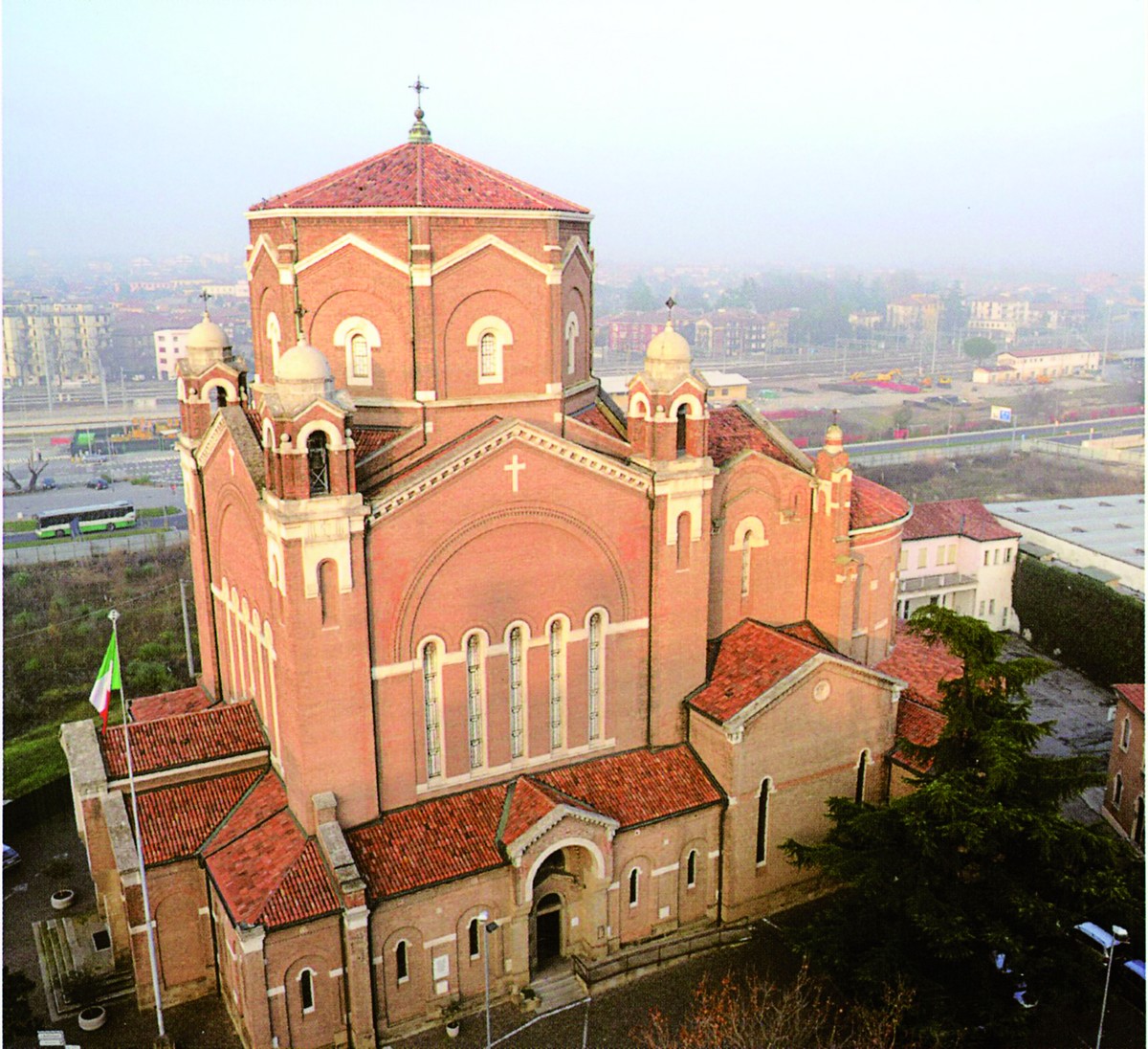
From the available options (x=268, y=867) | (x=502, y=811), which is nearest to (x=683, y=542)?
(x=502, y=811)

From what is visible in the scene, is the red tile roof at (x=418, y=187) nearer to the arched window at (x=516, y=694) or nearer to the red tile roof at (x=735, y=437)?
the red tile roof at (x=735, y=437)

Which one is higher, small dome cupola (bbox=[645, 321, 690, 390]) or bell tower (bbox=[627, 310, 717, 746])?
small dome cupola (bbox=[645, 321, 690, 390])

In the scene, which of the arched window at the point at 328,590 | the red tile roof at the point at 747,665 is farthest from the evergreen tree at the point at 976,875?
the arched window at the point at 328,590

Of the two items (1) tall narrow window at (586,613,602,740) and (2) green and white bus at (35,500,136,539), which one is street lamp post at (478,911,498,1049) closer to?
(1) tall narrow window at (586,613,602,740)

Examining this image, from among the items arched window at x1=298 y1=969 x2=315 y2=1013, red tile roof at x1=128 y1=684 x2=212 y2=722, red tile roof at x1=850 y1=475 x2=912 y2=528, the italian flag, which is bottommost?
arched window at x1=298 y1=969 x2=315 y2=1013

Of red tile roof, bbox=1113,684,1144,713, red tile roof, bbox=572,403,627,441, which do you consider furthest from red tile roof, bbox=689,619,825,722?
red tile roof, bbox=1113,684,1144,713

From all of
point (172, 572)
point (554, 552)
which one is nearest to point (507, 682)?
point (554, 552)
